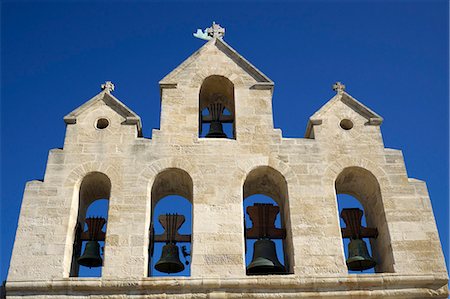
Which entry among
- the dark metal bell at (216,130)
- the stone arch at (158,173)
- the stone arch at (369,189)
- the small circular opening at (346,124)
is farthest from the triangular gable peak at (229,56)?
the stone arch at (369,189)

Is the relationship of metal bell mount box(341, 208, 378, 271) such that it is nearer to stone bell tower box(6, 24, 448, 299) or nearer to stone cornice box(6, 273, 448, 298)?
stone bell tower box(6, 24, 448, 299)

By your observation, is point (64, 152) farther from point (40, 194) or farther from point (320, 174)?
point (320, 174)

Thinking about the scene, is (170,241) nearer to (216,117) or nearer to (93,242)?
(93,242)

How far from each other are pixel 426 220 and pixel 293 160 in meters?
2.97

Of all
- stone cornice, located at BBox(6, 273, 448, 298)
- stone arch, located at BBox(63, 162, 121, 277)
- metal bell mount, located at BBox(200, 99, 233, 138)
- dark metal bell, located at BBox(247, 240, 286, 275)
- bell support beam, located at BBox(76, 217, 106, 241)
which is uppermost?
metal bell mount, located at BBox(200, 99, 233, 138)

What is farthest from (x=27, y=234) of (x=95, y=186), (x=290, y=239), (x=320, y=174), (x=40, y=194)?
(x=320, y=174)

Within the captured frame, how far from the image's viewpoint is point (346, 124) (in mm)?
15094

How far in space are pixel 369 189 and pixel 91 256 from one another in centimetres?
608

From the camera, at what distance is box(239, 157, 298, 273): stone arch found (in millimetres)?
13578

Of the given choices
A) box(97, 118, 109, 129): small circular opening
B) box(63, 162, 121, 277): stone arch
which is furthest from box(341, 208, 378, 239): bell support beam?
box(97, 118, 109, 129): small circular opening

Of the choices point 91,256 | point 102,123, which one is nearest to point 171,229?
point 91,256

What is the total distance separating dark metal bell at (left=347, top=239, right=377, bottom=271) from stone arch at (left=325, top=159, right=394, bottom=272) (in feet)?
0.74

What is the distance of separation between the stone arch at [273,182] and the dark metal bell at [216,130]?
6.48ft

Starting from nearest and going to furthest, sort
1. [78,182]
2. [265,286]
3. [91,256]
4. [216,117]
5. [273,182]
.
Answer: [265,286]
[91,256]
[78,182]
[273,182]
[216,117]
